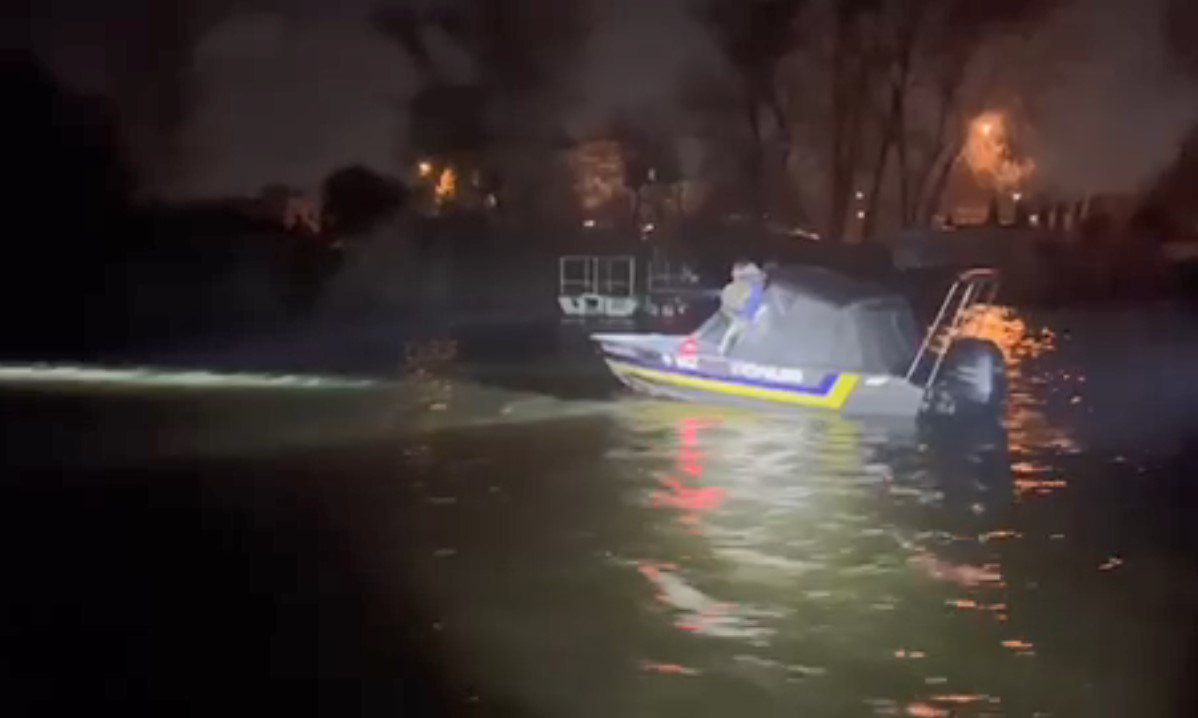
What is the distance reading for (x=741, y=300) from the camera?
2091 cm

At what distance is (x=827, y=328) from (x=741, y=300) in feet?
4.67

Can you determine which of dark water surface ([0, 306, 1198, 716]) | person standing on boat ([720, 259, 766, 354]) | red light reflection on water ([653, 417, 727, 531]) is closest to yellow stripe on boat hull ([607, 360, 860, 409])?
dark water surface ([0, 306, 1198, 716])

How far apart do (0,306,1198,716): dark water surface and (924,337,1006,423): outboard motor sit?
51cm

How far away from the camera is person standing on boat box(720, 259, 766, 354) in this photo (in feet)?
67.7

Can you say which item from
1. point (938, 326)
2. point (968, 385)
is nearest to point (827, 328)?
point (938, 326)

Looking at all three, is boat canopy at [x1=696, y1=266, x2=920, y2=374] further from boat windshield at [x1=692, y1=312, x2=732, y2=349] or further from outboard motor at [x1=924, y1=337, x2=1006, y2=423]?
boat windshield at [x1=692, y1=312, x2=732, y2=349]

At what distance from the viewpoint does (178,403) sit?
71.7ft

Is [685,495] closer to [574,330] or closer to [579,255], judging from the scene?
[574,330]

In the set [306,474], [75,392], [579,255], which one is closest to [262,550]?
[306,474]

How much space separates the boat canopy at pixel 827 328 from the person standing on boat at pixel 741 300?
0.25ft

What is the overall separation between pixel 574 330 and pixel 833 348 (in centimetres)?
1871

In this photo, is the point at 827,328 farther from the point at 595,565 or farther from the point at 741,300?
the point at 595,565

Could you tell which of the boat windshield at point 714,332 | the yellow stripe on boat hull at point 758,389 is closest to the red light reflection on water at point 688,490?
the yellow stripe on boat hull at point 758,389

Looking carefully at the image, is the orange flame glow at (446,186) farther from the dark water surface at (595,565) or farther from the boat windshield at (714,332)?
the dark water surface at (595,565)
